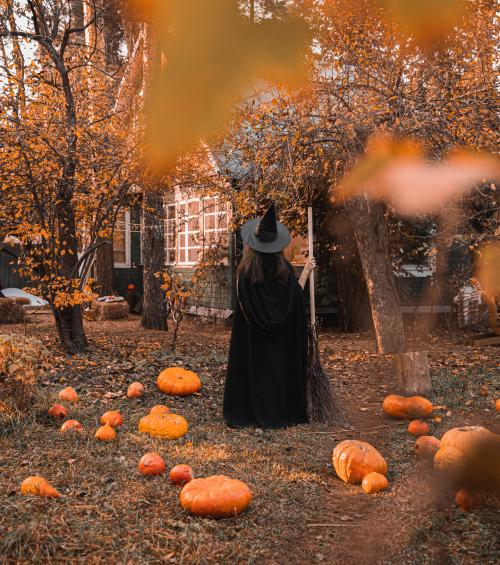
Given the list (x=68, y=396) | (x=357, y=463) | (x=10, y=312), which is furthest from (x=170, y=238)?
(x=357, y=463)

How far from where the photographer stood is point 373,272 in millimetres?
9352

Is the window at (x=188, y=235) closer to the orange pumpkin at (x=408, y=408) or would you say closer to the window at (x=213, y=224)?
the window at (x=213, y=224)

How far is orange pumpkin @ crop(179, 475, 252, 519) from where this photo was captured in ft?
10.9

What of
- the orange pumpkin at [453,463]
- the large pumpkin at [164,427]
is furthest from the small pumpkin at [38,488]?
the orange pumpkin at [453,463]

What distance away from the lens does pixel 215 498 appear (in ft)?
10.9

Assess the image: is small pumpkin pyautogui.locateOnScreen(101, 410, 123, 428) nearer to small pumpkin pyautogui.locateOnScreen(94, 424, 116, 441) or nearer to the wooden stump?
small pumpkin pyautogui.locateOnScreen(94, 424, 116, 441)

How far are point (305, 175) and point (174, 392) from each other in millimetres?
3723

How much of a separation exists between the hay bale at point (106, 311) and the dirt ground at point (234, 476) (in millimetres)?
7147

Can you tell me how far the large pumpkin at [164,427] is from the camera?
16.6ft

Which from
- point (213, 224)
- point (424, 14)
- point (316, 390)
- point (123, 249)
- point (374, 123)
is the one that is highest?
point (374, 123)

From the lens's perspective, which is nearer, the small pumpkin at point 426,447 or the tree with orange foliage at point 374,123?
the small pumpkin at point 426,447

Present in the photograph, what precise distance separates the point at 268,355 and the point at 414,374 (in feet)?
6.66

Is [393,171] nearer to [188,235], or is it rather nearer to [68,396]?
[68,396]

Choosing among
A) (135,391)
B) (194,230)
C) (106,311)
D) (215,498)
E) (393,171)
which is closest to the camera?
(215,498)
